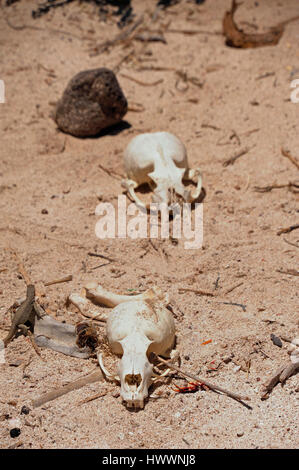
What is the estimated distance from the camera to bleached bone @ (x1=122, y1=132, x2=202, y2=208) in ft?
15.0

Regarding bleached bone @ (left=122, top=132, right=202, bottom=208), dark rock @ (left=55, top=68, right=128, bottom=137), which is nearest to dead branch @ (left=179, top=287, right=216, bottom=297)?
bleached bone @ (left=122, top=132, right=202, bottom=208)

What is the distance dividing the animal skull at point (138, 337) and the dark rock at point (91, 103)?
3026 mm

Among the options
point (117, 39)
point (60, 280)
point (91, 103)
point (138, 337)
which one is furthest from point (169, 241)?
point (117, 39)

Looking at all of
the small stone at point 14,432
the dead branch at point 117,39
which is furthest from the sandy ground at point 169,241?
the dead branch at point 117,39

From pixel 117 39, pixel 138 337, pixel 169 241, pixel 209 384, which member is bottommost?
pixel 169 241

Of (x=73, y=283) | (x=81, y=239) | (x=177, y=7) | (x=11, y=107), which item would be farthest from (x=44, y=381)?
(x=177, y=7)

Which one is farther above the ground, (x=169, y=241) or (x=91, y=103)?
(x=91, y=103)

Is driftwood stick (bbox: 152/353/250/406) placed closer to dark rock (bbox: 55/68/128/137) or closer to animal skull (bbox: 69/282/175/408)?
animal skull (bbox: 69/282/175/408)

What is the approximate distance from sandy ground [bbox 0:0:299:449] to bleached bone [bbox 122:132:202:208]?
0.73ft

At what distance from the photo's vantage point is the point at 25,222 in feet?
15.0

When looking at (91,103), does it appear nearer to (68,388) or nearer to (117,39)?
(117,39)

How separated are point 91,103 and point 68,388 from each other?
12.3 ft

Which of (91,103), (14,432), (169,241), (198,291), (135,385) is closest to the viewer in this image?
(14,432)

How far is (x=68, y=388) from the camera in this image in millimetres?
2951
